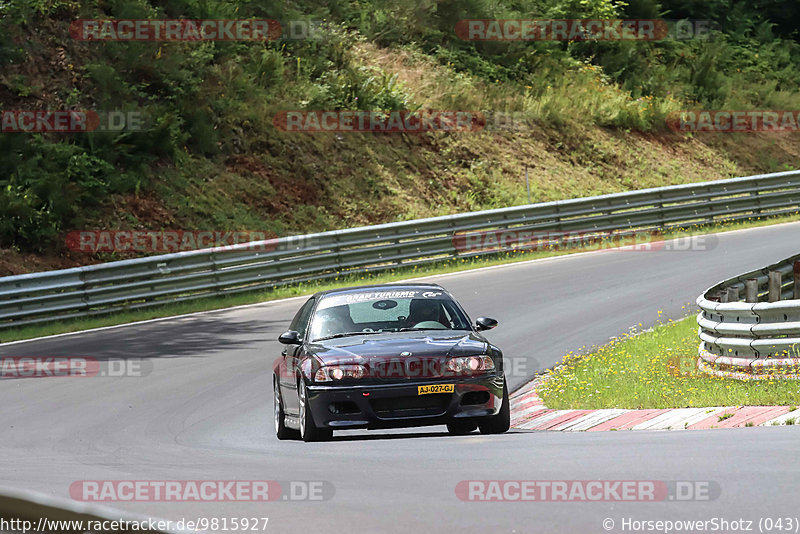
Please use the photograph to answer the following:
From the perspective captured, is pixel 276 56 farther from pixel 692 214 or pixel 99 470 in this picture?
pixel 99 470

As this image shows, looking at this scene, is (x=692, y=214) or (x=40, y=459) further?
(x=692, y=214)

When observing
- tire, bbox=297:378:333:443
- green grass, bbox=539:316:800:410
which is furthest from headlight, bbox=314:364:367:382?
green grass, bbox=539:316:800:410

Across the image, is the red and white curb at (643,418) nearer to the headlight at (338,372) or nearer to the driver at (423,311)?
the driver at (423,311)

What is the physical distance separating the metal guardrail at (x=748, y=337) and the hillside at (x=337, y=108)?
15.2 meters

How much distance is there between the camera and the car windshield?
37.2 feet

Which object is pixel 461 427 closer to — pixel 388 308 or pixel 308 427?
pixel 388 308

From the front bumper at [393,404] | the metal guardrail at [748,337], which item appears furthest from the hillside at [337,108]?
the metal guardrail at [748,337]

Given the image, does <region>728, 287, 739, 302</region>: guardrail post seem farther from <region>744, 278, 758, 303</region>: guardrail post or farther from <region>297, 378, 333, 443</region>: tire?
<region>297, 378, 333, 443</region>: tire

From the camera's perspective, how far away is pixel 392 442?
10.3 m

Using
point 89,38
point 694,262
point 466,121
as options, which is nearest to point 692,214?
point 694,262

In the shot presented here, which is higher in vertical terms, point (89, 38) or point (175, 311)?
point (89, 38)

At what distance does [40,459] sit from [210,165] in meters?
19.0

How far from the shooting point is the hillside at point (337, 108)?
26.3 m

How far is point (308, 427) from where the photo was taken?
1048cm
